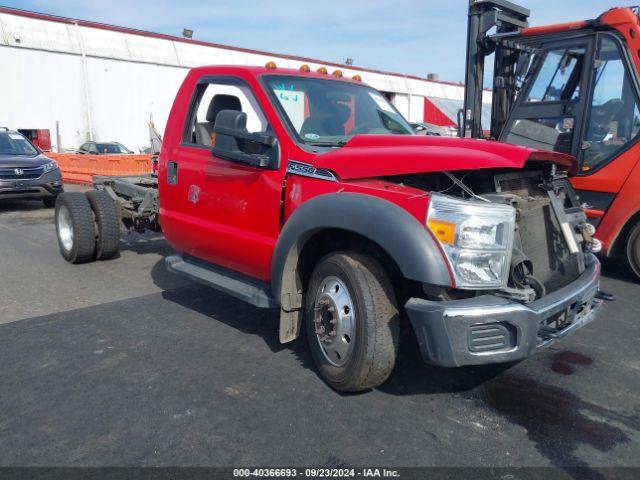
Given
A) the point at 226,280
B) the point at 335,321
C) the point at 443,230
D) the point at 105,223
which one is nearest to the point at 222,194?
the point at 226,280

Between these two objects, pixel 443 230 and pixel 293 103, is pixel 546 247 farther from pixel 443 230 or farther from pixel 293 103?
pixel 293 103

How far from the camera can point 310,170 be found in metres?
3.58

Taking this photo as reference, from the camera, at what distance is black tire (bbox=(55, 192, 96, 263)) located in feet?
21.6

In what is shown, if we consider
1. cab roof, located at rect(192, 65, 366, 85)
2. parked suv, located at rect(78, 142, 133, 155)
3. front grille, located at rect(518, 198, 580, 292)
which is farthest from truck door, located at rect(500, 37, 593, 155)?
parked suv, located at rect(78, 142, 133, 155)

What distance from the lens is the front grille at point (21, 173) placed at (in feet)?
35.1

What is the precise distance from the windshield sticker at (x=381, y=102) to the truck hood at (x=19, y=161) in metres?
8.60

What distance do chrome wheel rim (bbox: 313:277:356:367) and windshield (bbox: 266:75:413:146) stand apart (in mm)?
1113

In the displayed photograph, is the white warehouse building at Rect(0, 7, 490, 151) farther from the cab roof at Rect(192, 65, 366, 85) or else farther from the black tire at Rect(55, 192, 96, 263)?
the cab roof at Rect(192, 65, 366, 85)

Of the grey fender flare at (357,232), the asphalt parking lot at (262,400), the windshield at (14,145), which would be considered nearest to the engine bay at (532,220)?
the grey fender flare at (357,232)

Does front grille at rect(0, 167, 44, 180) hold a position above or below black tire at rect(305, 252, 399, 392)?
above

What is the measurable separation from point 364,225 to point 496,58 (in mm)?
5462

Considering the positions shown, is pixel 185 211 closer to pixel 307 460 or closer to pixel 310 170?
pixel 310 170

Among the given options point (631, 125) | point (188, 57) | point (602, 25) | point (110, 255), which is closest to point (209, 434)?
point (110, 255)

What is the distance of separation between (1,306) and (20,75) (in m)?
24.4
